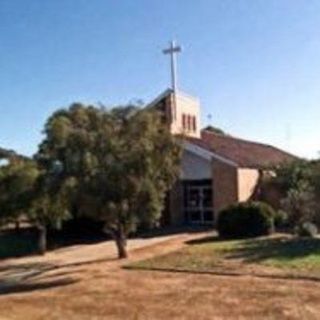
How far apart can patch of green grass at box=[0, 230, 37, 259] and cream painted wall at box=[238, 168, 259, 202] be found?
34.4 ft

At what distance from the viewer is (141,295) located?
1922 centimetres

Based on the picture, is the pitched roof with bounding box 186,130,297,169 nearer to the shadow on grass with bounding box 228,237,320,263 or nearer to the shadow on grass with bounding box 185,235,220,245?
the shadow on grass with bounding box 185,235,220,245

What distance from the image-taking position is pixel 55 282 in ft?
73.7

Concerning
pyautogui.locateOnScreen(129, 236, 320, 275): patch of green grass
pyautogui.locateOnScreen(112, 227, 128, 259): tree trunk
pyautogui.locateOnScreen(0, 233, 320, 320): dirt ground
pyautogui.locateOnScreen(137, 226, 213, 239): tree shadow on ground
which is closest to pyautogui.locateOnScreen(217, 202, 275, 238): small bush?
pyautogui.locateOnScreen(129, 236, 320, 275): patch of green grass

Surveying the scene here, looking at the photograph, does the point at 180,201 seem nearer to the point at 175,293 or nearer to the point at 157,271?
the point at 157,271

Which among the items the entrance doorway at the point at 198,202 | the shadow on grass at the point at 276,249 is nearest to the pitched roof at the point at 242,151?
the entrance doorway at the point at 198,202

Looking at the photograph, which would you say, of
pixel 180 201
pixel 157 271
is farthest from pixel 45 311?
pixel 180 201

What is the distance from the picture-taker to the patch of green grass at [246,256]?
2294 centimetres

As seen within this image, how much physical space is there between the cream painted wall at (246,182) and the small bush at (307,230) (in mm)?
6634

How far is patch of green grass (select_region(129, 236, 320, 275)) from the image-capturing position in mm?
22938

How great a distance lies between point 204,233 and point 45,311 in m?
17.8

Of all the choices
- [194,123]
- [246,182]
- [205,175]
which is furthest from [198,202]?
[194,123]

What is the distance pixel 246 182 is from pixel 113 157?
51.8 feet

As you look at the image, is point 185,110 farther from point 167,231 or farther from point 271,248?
point 271,248
